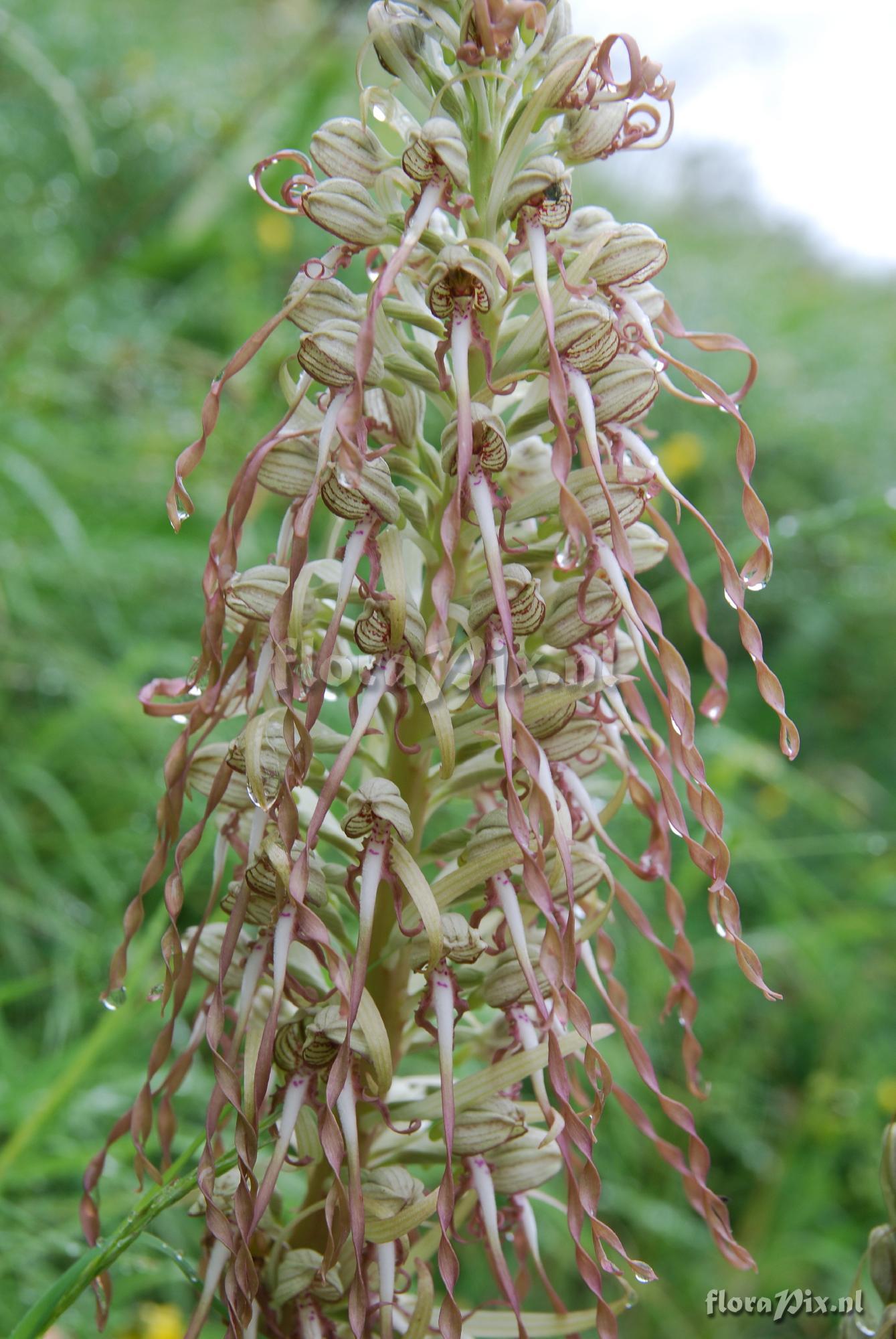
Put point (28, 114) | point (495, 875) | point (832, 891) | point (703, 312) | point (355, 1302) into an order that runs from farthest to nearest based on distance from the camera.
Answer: point (703, 312) < point (28, 114) < point (832, 891) < point (495, 875) < point (355, 1302)

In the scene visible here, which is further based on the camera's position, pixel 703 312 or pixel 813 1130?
pixel 703 312

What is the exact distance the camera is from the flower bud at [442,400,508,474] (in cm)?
87

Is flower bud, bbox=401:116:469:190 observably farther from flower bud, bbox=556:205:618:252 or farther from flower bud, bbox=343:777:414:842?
flower bud, bbox=343:777:414:842

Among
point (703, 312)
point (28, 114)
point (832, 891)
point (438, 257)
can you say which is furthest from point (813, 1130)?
point (28, 114)

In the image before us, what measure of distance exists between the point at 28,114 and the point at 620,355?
11.3 feet

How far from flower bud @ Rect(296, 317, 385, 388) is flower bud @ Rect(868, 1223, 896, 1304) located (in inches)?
32.3

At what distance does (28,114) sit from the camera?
3.62m

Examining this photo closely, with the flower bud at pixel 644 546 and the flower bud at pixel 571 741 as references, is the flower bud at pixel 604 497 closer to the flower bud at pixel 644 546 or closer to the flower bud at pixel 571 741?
the flower bud at pixel 644 546

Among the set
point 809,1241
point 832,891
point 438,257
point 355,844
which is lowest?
point 809,1241

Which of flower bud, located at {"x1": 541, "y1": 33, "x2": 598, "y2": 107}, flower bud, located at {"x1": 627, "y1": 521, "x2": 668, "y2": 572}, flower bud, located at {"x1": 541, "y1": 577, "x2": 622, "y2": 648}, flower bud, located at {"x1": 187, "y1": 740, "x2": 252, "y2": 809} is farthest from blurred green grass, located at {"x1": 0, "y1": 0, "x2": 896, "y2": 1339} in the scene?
flower bud, located at {"x1": 541, "y1": 33, "x2": 598, "y2": 107}

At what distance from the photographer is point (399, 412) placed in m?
0.97

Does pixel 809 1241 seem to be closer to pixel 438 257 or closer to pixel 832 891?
pixel 832 891

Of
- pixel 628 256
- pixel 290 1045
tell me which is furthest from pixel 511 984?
pixel 628 256

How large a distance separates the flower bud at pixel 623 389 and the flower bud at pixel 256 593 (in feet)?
1.00
